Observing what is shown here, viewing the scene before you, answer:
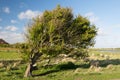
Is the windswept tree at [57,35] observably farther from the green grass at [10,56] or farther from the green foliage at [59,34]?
the green grass at [10,56]

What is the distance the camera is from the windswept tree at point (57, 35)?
27.8 m

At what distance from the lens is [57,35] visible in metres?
28.5

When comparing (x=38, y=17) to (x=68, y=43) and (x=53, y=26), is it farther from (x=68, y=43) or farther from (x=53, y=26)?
(x=68, y=43)

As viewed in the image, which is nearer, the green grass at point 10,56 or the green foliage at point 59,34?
the green foliage at point 59,34

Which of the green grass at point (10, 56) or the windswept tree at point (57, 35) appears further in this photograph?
the green grass at point (10, 56)

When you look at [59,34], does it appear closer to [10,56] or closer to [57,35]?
[57,35]

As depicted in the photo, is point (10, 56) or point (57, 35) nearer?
point (57, 35)

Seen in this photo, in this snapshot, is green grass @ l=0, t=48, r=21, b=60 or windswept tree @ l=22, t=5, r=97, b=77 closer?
windswept tree @ l=22, t=5, r=97, b=77

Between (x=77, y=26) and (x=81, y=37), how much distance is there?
58.5 inches

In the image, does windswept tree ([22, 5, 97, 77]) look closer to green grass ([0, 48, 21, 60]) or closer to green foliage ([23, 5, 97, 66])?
green foliage ([23, 5, 97, 66])

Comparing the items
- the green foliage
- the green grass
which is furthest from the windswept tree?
the green grass

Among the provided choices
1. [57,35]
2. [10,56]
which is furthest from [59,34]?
[10,56]

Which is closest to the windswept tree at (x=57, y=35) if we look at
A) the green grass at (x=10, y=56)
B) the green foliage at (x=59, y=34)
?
the green foliage at (x=59, y=34)

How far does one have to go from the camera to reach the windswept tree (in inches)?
1094
